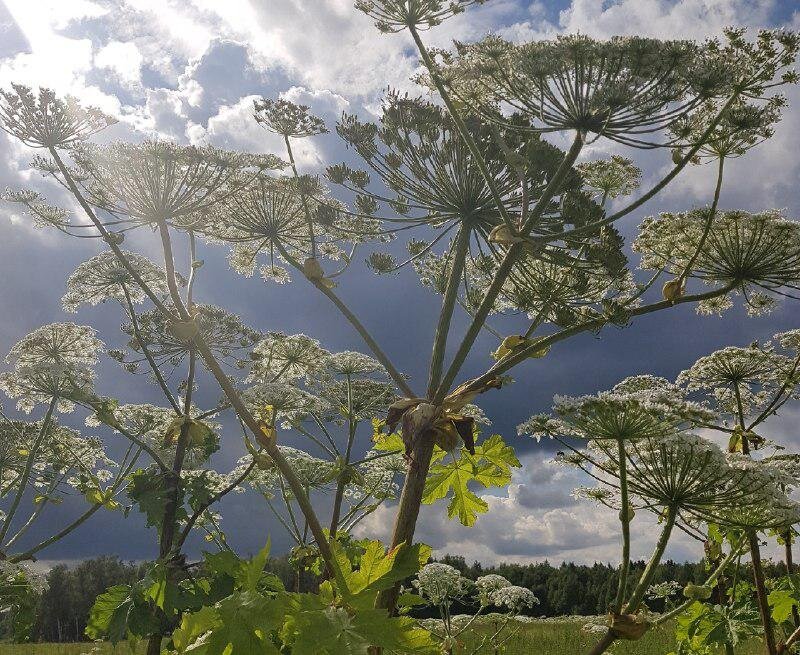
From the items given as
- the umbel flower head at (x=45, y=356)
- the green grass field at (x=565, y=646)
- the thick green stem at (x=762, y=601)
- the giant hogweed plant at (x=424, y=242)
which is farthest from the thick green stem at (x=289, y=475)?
the green grass field at (x=565, y=646)

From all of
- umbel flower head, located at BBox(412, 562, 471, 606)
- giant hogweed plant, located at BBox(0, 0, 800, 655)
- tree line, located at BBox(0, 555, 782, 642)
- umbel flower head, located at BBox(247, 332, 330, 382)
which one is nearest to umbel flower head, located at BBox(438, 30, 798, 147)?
giant hogweed plant, located at BBox(0, 0, 800, 655)

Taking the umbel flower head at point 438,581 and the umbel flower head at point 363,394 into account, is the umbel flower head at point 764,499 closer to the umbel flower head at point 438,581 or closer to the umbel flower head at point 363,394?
the umbel flower head at point 363,394

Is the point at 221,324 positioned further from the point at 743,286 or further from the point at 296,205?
the point at 743,286

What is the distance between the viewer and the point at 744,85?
4.98m

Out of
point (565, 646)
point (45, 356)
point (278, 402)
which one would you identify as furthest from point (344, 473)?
point (565, 646)

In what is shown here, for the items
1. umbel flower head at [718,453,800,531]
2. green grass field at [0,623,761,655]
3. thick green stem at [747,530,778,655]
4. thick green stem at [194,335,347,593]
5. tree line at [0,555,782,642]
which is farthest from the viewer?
tree line at [0,555,782,642]

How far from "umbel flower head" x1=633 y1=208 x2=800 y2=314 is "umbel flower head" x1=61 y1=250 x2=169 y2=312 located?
6.53 metres

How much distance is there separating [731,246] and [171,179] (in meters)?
5.80

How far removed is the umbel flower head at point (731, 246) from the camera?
5.91 metres

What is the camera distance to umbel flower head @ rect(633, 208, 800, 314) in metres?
5.91

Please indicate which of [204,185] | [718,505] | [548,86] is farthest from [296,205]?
[718,505]

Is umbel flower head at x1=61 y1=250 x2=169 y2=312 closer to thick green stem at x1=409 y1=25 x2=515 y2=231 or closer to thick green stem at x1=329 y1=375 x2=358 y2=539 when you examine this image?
thick green stem at x1=329 y1=375 x2=358 y2=539

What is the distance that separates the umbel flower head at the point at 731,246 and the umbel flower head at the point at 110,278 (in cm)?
653

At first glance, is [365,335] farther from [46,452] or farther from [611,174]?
[46,452]
